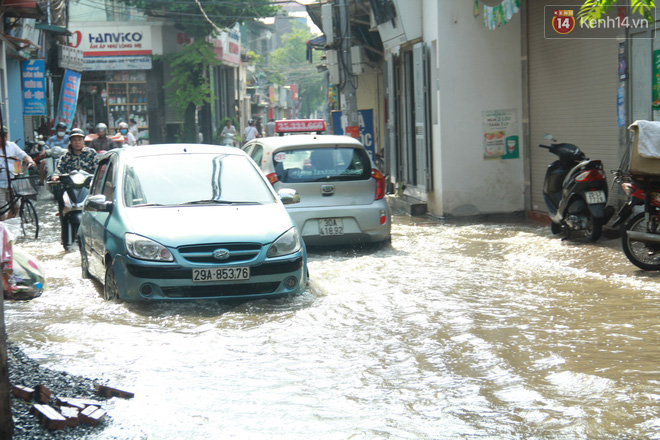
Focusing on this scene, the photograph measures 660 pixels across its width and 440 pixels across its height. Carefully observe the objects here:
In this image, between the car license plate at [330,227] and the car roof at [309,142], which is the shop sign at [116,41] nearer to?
the car roof at [309,142]

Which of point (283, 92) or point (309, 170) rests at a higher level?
point (283, 92)

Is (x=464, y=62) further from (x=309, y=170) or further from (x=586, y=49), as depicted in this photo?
(x=309, y=170)

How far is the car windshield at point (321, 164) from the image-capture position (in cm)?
1073

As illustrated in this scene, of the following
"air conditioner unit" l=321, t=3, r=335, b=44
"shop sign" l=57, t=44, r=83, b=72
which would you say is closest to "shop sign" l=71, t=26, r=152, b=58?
"shop sign" l=57, t=44, r=83, b=72

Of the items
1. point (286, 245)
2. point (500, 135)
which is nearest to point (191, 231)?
point (286, 245)

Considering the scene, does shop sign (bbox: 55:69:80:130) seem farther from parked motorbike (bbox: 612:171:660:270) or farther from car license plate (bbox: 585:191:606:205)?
parked motorbike (bbox: 612:171:660:270)

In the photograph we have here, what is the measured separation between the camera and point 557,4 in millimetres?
13086

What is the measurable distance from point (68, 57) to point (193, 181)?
76.1ft

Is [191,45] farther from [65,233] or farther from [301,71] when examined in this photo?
[301,71]

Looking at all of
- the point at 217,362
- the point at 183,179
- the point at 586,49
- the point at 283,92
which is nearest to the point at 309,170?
the point at 183,179

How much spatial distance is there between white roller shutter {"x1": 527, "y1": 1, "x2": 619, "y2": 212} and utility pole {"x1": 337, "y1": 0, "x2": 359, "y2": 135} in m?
5.10

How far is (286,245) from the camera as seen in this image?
7.57 m

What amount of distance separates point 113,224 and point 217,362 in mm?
2502

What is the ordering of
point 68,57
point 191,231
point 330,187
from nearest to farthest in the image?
1. point 191,231
2. point 330,187
3. point 68,57
